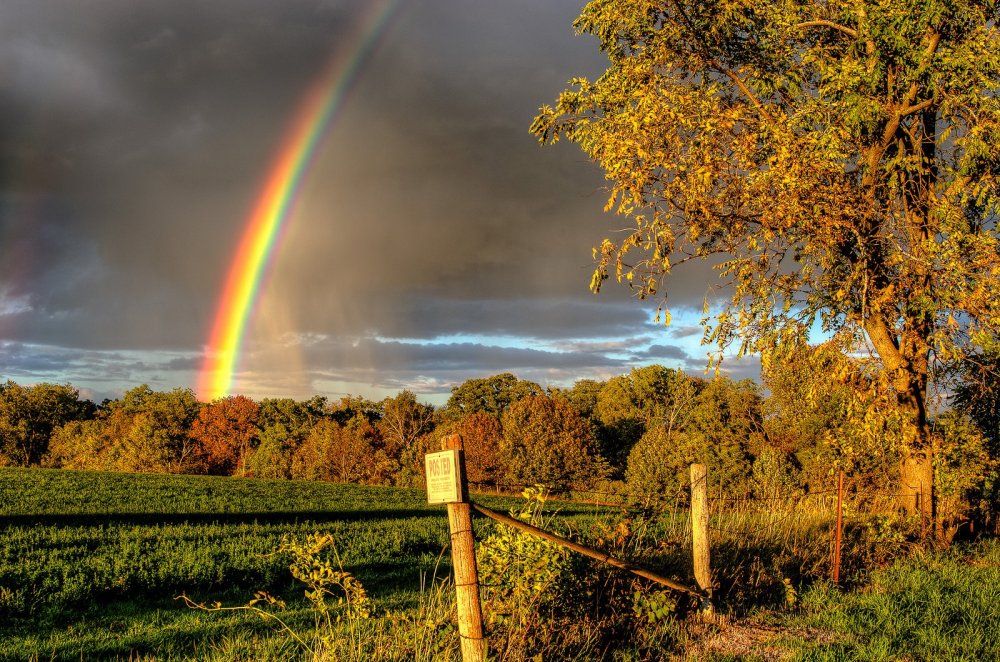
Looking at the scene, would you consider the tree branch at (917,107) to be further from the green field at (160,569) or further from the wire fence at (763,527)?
the green field at (160,569)

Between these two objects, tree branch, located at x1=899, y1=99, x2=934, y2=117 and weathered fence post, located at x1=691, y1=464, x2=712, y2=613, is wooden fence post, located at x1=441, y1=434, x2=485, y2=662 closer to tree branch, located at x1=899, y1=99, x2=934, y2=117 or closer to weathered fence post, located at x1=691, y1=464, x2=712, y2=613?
weathered fence post, located at x1=691, y1=464, x2=712, y2=613

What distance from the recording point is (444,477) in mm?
4277

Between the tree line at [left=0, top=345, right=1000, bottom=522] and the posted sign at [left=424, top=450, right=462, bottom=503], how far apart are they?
4.33 metres

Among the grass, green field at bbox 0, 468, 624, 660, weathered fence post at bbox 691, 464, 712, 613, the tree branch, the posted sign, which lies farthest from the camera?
the tree branch

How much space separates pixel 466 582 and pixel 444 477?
654 mm

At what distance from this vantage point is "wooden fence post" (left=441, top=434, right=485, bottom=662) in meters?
4.26

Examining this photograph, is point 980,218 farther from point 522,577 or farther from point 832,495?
point 522,577

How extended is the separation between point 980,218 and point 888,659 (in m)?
9.28

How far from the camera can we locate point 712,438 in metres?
49.3

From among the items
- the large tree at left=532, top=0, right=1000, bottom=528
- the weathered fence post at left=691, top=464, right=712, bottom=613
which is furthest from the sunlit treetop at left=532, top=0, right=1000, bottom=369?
the weathered fence post at left=691, top=464, right=712, bottom=613

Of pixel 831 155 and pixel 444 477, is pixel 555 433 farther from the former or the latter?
pixel 444 477

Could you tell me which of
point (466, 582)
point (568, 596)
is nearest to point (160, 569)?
point (568, 596)

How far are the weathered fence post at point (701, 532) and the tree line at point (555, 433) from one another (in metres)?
0.98

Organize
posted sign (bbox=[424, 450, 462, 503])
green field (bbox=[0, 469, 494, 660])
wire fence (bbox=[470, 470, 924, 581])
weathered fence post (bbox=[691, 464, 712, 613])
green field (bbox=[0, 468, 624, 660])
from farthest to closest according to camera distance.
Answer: wire fence (bbox=[470, 470, 924, 581]) → green field (bbox=[0, 469, 494, 660]) → green field (bbox=[0, 468, 624, 660]) → weathered fence post (bbox=[691, 464, 712, 613]) → posted sign (bbox=[424, 450, 462, 503])
